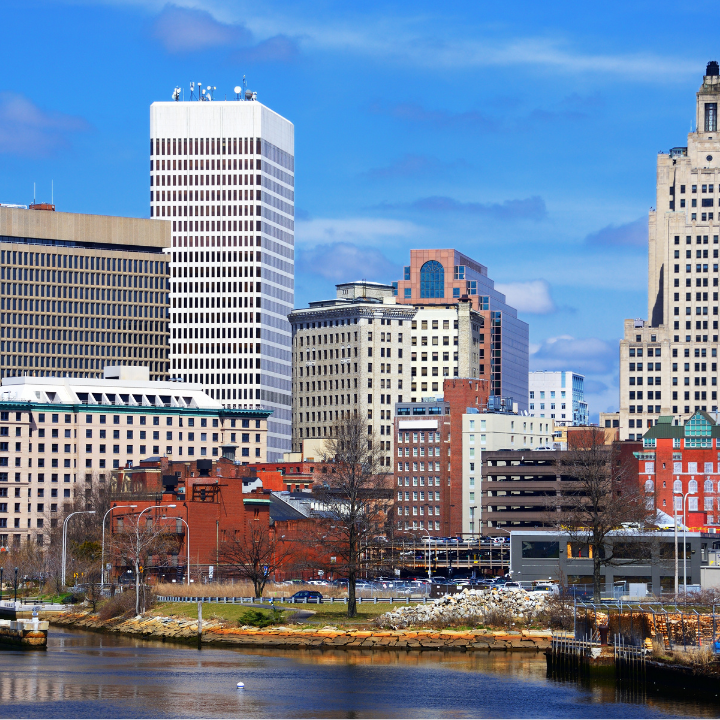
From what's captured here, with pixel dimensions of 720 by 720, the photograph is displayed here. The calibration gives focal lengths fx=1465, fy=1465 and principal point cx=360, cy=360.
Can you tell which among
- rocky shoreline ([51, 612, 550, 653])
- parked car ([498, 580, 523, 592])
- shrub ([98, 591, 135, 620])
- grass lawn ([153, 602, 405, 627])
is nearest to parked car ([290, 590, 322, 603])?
grass lawn ([153, 602, 405, 627])

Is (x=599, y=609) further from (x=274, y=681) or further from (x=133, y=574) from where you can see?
(x=133, y=574)

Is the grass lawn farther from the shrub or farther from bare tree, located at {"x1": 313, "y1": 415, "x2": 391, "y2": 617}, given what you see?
the shrub

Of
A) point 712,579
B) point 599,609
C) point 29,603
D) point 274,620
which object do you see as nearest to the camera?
point 599,609

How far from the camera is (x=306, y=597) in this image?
456 ft

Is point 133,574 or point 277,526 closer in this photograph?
point 133,574

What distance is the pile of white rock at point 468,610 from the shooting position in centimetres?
11194

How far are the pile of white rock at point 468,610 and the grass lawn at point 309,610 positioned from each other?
3.27 m

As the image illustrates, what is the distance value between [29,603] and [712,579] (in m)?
72.9

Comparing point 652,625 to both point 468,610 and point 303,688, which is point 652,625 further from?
point 468,610

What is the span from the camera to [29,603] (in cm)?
16025

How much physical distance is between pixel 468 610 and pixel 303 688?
2996 centimetres

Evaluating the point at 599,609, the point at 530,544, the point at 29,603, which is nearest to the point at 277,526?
the point at 29,603

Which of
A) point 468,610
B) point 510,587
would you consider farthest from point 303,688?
point 510,587

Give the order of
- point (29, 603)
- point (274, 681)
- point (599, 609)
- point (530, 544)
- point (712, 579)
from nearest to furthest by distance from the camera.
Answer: point (274, 681) < point (599, 609) < point (712, 579) < point (29, 603) < point (530, 544)
